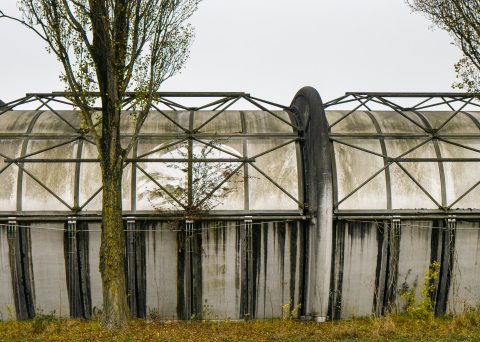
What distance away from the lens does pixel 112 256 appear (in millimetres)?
14414

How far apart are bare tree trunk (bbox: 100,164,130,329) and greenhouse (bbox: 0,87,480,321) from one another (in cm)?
173

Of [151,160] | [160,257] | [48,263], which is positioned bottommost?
[48,263]

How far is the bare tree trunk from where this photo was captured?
14.4 m

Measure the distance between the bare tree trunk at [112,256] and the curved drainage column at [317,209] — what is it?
4980 millimetres

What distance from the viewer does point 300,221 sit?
16.6 meters

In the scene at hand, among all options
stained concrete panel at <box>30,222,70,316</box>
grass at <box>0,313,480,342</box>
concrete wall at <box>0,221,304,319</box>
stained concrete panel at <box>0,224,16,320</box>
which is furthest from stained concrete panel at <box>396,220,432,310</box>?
stained concrete panel at <box>0,224,16,320</box>


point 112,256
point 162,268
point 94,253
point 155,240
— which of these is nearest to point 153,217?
point 155,240

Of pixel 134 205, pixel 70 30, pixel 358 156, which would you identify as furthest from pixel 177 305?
pixel 70 30

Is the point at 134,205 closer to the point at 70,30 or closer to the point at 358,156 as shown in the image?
the point at 70,30

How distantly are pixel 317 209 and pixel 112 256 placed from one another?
5.37 meters

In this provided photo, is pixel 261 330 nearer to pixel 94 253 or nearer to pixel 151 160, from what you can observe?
pixel 94 253

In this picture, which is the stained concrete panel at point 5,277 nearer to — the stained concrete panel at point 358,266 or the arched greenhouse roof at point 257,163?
the arched greenhouse roof at point 257,163

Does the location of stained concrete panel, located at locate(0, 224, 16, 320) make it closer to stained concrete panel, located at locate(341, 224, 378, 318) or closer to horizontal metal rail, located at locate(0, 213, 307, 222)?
horizontal metal rail, located at locate(0, 213, 307, 222)

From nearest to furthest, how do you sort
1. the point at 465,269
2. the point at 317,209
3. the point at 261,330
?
1. the point at 261,330
2. the point at 317,209
3. the point at 465,269
